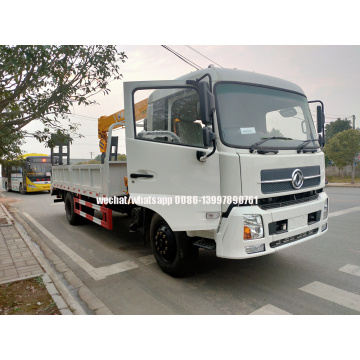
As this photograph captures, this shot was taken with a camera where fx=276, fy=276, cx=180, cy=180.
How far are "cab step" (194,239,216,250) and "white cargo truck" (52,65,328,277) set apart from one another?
Result: 1 cm

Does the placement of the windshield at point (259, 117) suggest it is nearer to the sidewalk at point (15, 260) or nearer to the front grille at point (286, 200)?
the front grille at point (286, 200)

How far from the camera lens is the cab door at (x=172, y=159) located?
3.16 metres

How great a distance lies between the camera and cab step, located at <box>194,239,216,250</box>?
3.19 metres

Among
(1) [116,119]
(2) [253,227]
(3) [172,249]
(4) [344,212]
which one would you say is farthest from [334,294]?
(4) [344,212]

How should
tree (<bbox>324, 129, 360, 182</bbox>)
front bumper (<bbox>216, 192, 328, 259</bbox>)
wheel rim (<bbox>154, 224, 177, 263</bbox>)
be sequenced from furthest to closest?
1. tree (<bbox>324, 129, 360, 182</bbox>)
2. wheel rim (<bbox>154, 224, 177, 263</bbox>)
3. front bumper (<bbox>216, 192, 328, 259</bbox>)

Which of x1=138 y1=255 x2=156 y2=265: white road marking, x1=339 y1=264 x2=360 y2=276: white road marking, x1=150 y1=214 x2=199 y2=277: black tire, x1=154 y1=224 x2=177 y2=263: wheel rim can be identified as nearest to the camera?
x1=150 y1=214 x2=199 y2=277: black tire

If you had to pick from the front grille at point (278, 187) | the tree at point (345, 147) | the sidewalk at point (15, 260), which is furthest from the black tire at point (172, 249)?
the tree at point (345, 147)

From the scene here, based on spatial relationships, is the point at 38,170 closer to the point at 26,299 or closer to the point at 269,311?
the point at 26,299

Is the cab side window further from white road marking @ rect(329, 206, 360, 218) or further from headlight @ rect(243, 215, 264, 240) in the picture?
white road marking @ rect(329, 206, 360, 218)

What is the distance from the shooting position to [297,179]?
11.2 feet

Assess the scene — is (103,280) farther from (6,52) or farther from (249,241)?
(6,52)

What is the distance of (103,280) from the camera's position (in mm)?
3791

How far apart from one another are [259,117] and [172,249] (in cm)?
200

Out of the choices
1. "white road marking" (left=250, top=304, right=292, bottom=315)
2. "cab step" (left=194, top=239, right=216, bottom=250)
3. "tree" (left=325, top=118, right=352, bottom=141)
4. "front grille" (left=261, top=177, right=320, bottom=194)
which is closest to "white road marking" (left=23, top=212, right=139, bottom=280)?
"cab step" (left=194, top=239, right=216, bottom=250)
